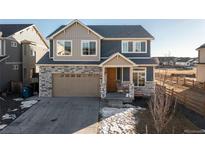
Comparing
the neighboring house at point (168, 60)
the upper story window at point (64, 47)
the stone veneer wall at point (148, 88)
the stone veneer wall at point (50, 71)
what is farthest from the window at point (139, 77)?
the neighboring house at point (168, 60)

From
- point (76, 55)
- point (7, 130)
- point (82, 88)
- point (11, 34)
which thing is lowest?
point (7, 130)

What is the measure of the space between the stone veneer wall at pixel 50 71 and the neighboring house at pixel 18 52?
4.06 m

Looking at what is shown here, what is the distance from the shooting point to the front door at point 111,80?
2130 cm

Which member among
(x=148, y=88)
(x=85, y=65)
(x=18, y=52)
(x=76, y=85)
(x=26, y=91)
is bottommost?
(x=26, y=91)

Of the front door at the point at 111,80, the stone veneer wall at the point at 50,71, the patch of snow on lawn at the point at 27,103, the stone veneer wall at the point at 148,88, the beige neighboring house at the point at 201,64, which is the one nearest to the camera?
the patch of snow on lawn at the point at 27,103

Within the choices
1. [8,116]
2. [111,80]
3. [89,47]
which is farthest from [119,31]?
[8,116]

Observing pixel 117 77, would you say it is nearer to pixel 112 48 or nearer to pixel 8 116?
pixel 112 48

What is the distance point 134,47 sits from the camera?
21.2 meters

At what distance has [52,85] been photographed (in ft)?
67.1

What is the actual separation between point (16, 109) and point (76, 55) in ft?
22.4

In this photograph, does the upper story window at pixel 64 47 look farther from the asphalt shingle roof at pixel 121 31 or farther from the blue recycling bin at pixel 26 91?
the blue recycling bin at pixel 26 91

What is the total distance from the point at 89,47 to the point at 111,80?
336 cm
